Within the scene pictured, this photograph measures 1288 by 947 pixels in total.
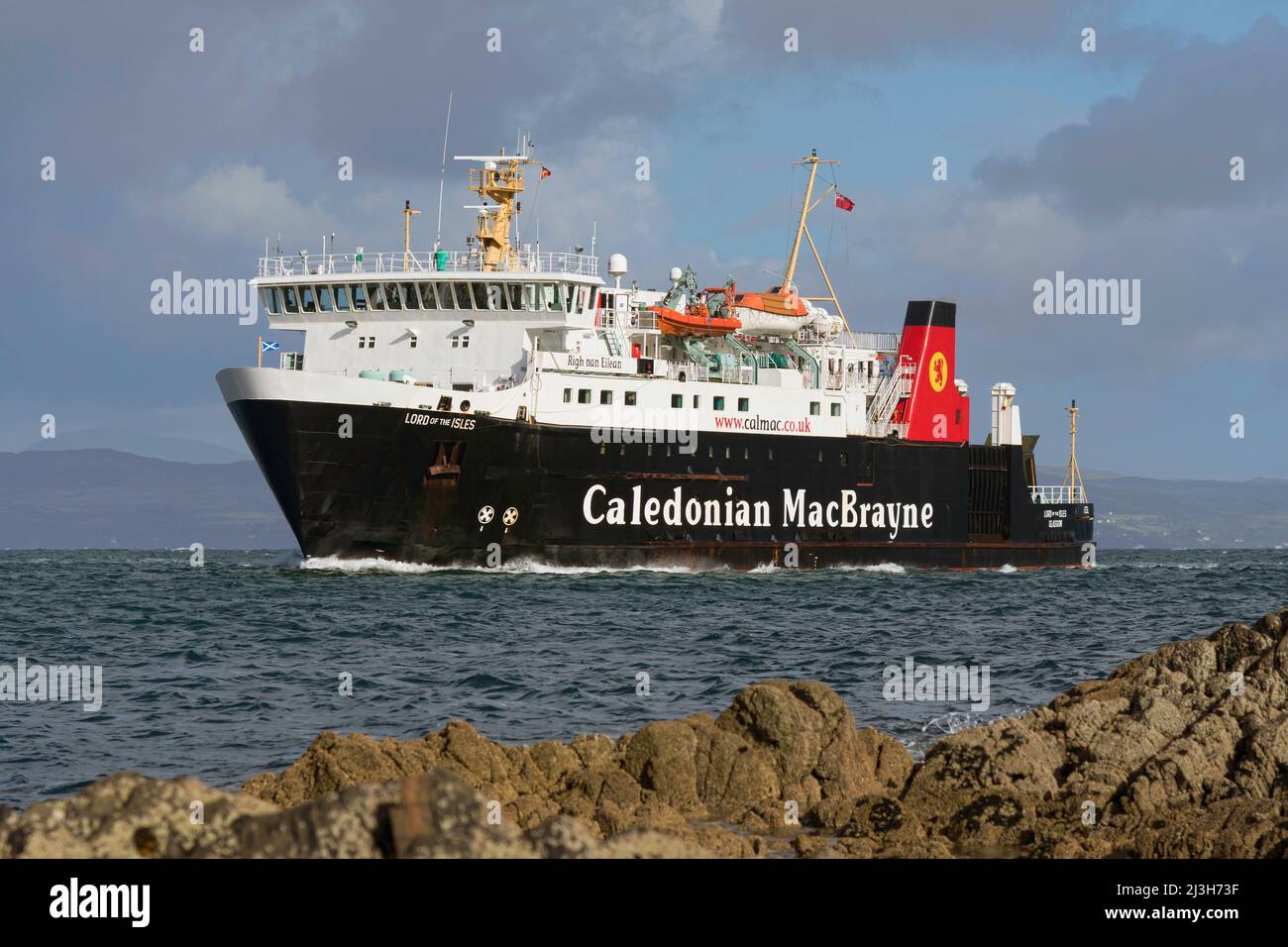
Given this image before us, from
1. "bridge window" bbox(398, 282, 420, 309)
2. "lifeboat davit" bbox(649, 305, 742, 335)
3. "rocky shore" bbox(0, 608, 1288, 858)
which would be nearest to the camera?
"rocky shore" bbox(0, 608, 1288, 858)

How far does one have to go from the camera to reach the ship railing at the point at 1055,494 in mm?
48656

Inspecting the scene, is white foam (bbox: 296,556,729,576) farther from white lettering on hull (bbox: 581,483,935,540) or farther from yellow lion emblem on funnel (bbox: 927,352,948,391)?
yellow lion emblem on funnel (bbox: 927,352,948,391)

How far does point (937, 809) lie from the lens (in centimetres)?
1051

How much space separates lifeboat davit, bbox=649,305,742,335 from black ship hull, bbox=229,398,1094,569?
303 centimetres

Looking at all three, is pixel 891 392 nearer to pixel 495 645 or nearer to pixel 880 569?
pixel 880 569

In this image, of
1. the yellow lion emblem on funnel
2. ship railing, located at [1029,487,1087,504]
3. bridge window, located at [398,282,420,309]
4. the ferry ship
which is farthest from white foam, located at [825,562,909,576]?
bridge window, located at [398,282,420,309]

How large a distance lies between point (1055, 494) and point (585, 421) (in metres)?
21.7

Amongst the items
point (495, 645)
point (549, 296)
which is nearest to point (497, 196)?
point (549, 296)

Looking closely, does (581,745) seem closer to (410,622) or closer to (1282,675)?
(1282,675)

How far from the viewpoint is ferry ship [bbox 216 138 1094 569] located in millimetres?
31438

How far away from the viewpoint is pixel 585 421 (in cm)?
3481

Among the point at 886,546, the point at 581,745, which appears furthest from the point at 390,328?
the point at 581,745

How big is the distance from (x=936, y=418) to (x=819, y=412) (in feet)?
19.5
